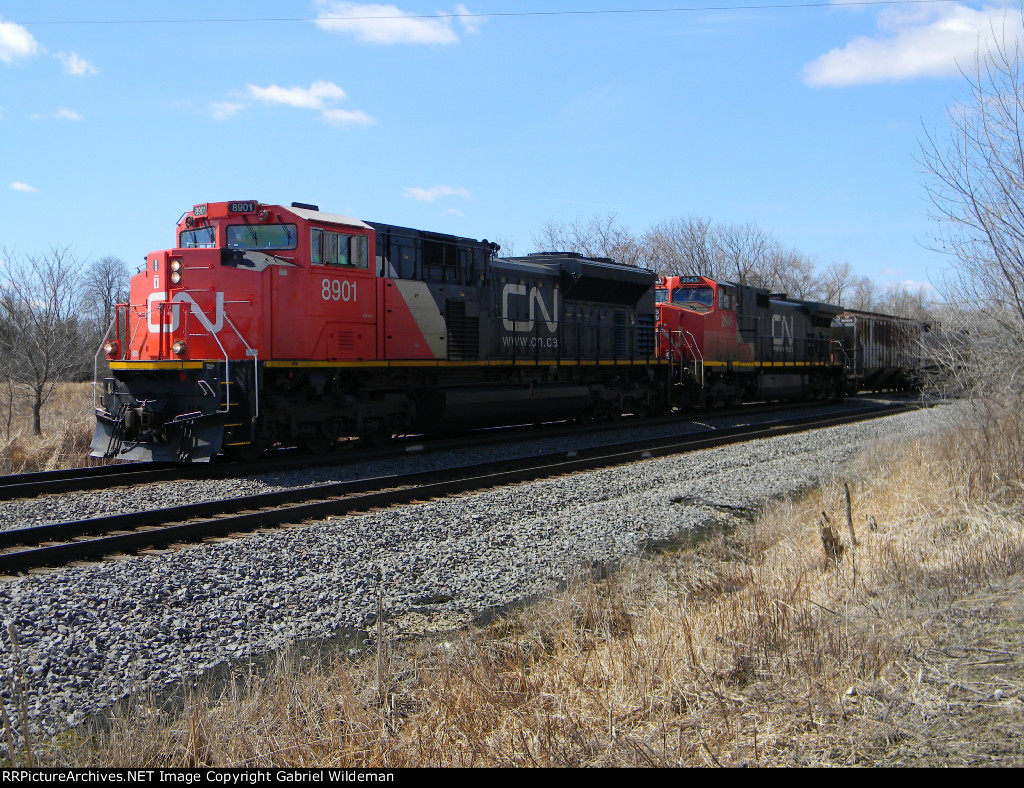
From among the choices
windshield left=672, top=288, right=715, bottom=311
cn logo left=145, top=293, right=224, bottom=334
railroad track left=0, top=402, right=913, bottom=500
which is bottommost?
railroad track left=0, top=402, right=913, bottom=500

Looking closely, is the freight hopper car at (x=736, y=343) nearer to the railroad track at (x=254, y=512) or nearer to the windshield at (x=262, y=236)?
the railroad track at (x=254, y=512)

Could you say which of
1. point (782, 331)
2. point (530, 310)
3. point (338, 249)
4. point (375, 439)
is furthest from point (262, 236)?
point (782, 331)

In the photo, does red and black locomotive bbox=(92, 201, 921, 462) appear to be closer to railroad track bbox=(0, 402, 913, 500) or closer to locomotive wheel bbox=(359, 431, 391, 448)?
locomotive wheel bbox=(359, 431, 391, 448)

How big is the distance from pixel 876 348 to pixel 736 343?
41.4ft

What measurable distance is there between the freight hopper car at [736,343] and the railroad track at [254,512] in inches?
331

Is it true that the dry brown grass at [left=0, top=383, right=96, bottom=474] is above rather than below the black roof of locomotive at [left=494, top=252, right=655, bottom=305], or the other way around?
below

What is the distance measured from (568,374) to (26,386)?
1216 cm

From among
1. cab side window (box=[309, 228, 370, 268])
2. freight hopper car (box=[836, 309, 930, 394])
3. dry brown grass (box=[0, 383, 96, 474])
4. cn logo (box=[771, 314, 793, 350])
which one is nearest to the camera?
cab side window (box=[309, 228, 370, 268])

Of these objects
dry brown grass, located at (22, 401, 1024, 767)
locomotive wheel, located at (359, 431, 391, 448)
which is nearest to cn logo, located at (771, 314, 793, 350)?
locomotive wheel, located at (359, 431, 391, 448)

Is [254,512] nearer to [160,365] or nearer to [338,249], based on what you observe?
[160,365]

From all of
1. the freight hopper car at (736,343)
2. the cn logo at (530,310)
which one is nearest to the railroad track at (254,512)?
the cn logo at (530,310)

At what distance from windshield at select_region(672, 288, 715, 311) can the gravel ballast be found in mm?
12243

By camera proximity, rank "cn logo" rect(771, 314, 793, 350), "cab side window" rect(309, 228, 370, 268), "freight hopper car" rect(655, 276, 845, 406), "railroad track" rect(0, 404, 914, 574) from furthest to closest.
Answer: "cn logo" rect(771, 314, 793, 350) → "freight hopper car" rect(655, 276, 845, 406) → "cab side window" rect(309, 228, 370, 268) → "railroad track" rect(0, 404, 914, 574)

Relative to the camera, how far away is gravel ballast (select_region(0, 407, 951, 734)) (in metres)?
4.62
